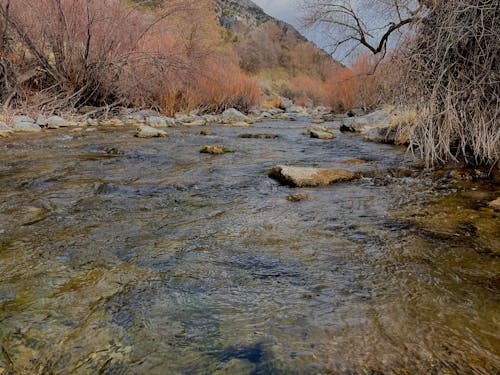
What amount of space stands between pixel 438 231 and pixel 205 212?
1644 millimetres

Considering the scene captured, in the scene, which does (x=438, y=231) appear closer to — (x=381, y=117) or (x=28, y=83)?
(x=381, y=117)

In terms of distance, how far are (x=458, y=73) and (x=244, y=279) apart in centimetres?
323

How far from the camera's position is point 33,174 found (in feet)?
12.6

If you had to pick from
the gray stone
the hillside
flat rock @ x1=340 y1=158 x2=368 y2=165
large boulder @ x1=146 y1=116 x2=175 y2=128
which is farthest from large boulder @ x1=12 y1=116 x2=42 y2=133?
the hillside

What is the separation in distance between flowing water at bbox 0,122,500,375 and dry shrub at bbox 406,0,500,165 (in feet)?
2.04

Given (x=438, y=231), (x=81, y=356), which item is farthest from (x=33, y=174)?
(x=438, y=231)

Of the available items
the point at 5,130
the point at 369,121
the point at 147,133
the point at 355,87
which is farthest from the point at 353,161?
the point at 355,87

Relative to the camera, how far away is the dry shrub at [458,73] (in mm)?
3309

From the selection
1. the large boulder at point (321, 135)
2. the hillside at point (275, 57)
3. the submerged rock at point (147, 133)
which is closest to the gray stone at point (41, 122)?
the submerged rock at point (147, 133)

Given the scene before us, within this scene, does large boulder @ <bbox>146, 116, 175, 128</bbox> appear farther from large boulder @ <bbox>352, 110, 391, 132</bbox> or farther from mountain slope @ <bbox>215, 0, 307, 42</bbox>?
mountain slope @ <bbox>215, 0, 307, 42</bbox>

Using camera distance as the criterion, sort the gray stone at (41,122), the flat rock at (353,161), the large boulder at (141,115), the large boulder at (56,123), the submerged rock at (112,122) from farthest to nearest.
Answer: the large boulder at (141,115) → the submerged rock at (112,122) → the large boulder at (56,123) → the gray stone at (41,122) → the flat rock at (353,161)

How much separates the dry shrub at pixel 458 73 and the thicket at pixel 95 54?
318 inches

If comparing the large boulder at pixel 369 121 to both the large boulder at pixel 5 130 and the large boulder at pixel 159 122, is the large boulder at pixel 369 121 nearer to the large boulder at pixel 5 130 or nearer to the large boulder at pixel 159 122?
the large boulder at pixel 159 122

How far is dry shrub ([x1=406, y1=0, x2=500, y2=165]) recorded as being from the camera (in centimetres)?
331
